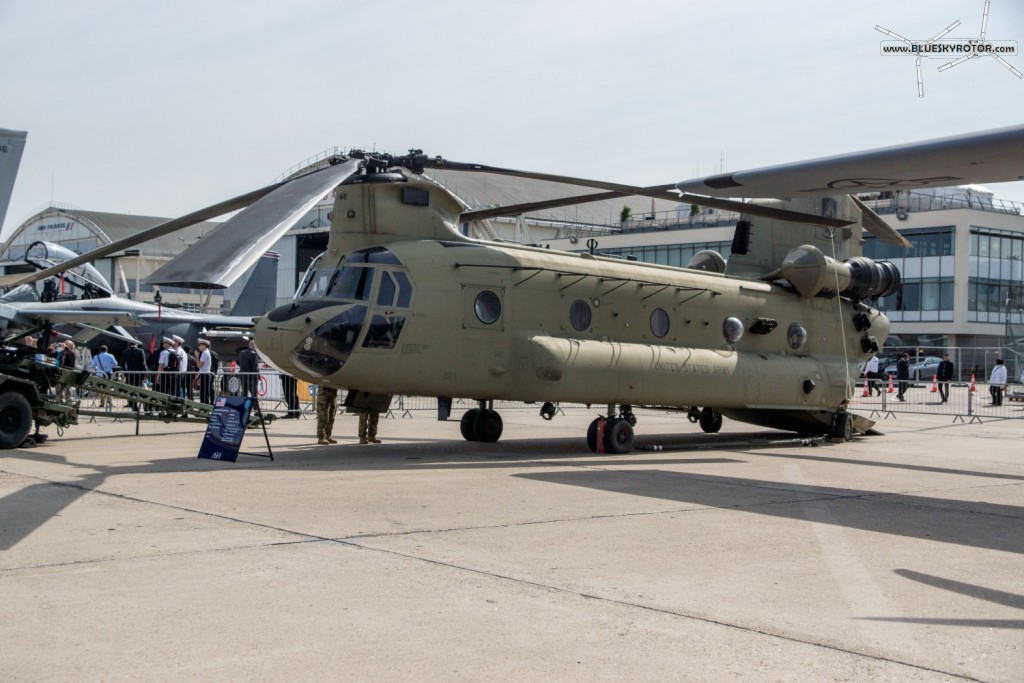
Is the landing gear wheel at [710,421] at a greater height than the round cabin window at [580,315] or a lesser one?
lesser

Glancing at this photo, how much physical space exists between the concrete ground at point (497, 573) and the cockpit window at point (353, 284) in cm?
248

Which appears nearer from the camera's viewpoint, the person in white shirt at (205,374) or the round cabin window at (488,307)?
the round cabin window at (488,307)

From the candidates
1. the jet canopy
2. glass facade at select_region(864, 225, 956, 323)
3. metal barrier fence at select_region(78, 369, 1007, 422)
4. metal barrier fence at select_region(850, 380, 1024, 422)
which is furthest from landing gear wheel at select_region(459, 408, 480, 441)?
glass facade at select_region(864, 225, 956, 323)

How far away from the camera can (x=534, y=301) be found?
1520cm

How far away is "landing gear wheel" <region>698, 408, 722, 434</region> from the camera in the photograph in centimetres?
2038

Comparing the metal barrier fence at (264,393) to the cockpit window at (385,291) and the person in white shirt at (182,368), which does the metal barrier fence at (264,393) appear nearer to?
the person in white shirt at (182,368)

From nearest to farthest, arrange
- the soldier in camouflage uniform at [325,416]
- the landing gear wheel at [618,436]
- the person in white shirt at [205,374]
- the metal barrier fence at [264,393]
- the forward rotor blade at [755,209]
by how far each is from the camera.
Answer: the forward rotor blade at [755,209] < the landing gear wheel at [618,436] < the soldier in camouflage uniform at [325,416] < the person in white shirt at [205,374] < the metal barrier fence at [264,393]

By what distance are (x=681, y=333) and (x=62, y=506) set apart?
1078 cm

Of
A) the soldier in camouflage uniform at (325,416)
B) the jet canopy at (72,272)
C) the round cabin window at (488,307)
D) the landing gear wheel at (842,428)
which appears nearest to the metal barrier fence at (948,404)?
the landing gear wheel at (842,428)

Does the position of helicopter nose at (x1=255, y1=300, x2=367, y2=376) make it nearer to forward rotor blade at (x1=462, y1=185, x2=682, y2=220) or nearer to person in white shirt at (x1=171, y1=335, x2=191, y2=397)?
forward rotor blade at (x1=462, y1=185, x2=682, y2=220)

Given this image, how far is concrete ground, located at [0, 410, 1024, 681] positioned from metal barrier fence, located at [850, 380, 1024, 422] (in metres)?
15.7

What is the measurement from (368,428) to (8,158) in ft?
25.3

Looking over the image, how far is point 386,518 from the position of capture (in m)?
8.77

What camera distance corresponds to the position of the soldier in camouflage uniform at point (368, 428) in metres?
16.0
